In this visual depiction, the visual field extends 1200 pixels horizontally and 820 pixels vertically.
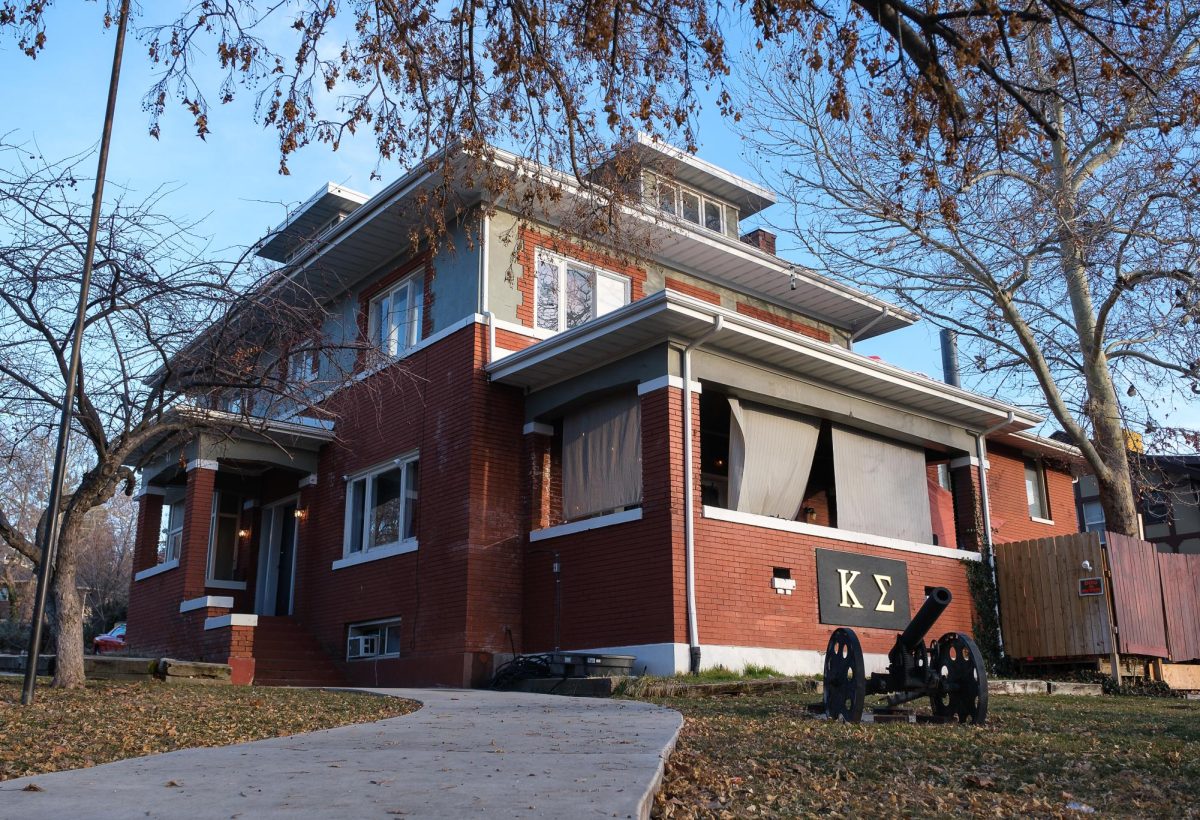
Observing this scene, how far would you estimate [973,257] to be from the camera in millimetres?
17391

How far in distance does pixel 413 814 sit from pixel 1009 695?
1079 cm

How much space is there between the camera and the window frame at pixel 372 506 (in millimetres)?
16844

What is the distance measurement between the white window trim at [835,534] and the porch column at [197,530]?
8.91 meters

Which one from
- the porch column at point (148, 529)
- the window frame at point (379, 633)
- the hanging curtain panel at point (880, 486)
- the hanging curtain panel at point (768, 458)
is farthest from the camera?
the porch column at point (148, 529)

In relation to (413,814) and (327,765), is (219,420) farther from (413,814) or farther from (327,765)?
(413,814)

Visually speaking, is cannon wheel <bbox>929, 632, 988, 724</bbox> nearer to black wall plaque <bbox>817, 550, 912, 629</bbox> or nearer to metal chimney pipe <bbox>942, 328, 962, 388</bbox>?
black wall plaque <bbox>817, 550, 912, 629</bbox>

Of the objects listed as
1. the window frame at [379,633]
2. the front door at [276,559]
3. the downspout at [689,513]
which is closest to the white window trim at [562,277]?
the downspout at [689,513]

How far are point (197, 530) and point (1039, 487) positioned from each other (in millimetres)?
16231

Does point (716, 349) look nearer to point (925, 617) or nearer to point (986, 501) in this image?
point (986, 501)

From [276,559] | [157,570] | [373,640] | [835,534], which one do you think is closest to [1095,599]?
[835,534]

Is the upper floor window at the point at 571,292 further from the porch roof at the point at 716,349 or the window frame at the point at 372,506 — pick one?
the window frame at the point at 372,506

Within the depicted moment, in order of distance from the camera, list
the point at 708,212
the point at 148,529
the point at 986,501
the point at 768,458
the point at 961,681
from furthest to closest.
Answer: the point at 148,529 → the point at 708,212 → the point at 986,501 → the point at 768,458 → the point at 961,681

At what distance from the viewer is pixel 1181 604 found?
1734cm

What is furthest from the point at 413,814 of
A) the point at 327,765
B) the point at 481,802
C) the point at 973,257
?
the point at 973,257
